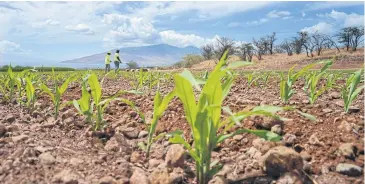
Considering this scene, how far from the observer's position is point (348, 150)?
4.81 feet

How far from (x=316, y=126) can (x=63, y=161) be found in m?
1.42

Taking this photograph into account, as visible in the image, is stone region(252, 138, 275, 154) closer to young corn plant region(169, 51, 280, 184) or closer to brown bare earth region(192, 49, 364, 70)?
young corn plant region(169, 51, 280, 184)

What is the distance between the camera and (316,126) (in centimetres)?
183

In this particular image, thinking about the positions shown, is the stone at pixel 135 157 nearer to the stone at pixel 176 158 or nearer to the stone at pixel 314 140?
the stone at pixel 176 158

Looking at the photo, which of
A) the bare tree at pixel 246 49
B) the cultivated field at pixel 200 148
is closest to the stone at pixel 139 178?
the cultivated field at pixel 200 148

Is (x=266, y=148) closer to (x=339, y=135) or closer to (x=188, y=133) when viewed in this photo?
(x=339, y=135)

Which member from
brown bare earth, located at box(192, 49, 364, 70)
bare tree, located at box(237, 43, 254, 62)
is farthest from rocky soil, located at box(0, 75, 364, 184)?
bare tree, located at box(237, 43, 254, 62)

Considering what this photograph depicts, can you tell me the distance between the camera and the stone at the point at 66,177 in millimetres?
1318

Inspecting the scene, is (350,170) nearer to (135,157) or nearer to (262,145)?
(262,145)

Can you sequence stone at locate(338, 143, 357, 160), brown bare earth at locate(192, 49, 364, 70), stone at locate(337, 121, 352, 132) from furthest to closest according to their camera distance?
1. brown bare earth at locate(192, 49, 364, 70)
2. stone at locate(337, 121, 352, 132)
3. stone at locate(338, 143, 357, 160)

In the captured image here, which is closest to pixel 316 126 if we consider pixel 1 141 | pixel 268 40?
pixel 1 141

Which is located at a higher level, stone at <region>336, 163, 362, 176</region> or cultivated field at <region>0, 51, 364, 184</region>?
cultivated field at <region>0, 51, 364, 184</region>

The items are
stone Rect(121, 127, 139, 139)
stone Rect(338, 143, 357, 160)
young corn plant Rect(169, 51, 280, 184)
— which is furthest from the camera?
stone Rect(121, 127, 139, 139)

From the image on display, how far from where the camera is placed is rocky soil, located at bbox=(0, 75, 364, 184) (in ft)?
4.42
